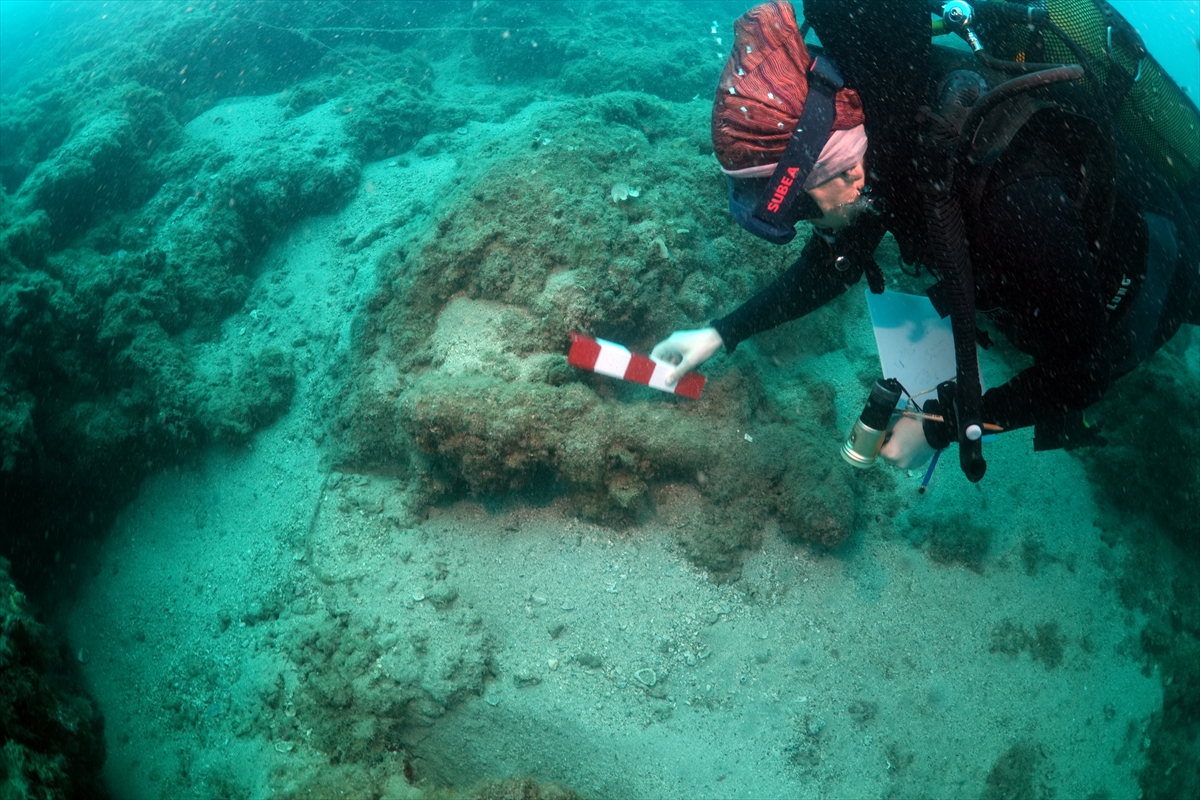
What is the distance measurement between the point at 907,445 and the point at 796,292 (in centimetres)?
94

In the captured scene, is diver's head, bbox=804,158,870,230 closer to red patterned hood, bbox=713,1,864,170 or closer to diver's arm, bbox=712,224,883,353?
red patterned hood, bbox=713,1,864,170

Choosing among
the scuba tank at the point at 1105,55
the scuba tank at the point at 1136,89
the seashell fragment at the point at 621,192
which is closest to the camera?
the scuba tank at the point at 1105,55

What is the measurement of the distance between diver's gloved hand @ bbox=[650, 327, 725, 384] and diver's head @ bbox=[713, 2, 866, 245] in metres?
1.15

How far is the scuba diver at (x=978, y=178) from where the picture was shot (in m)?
1.57

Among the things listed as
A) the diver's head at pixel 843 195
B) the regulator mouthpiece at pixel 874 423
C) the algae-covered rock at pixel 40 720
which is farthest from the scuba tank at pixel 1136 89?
the algae-covered rock at pixel 40 720

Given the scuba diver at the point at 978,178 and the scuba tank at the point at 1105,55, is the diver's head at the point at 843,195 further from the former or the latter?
the scuba tank at the point at 1105,55

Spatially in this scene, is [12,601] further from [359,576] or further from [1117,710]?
[1117,710]

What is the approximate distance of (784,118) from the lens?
65.1 inches

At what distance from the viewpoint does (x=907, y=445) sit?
2.33 m

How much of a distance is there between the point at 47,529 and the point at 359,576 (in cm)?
279

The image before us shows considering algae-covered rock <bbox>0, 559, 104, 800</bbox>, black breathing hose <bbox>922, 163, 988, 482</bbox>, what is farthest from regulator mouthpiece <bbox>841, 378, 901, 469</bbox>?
algae-covered rock <bbox>0, 559, 104, 800</bbox>

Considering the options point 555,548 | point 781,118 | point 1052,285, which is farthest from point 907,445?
point 555,548

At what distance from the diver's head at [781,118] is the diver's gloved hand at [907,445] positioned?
1062mm

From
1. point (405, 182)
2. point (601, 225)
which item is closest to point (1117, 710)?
point (601, 225)
